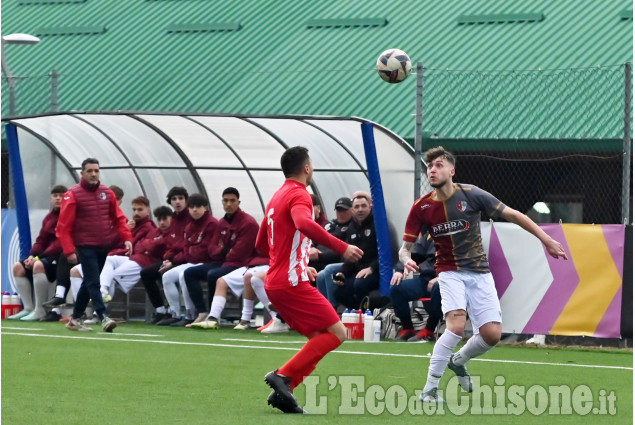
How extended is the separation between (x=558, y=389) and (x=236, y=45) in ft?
56.6

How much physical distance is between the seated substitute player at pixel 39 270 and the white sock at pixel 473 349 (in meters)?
9.86

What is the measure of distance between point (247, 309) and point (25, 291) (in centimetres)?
383

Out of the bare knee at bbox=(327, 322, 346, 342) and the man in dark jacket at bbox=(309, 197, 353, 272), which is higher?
the man in dark jacket at bbox=(309, 197, 353, 272)

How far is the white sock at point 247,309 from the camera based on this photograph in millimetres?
16969

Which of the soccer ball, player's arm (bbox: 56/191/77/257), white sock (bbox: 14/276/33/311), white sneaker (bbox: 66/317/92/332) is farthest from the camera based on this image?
white sock (bbox: 14/276/33/311)

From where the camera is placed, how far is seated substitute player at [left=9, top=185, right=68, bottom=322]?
18672 mm

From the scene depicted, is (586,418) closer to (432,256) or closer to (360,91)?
(432,256)

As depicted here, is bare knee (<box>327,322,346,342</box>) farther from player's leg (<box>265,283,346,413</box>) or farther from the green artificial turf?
the green artificial turf

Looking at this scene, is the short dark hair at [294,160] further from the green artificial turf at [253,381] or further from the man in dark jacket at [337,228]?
the man in dark jacket at [337,228]

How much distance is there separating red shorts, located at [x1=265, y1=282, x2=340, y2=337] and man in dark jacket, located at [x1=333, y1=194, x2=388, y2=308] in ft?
22.7

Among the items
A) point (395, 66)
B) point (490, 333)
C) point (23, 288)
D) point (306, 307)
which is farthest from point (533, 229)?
point (23, 288)

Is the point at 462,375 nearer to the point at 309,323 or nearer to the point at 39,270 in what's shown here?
the point at 309,323

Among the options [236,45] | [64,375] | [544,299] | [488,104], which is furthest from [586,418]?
[236,45]

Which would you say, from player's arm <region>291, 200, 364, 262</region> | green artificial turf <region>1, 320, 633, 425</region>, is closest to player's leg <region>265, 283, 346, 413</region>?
green artificial turf <region>1, 320, 633, 425</region>
